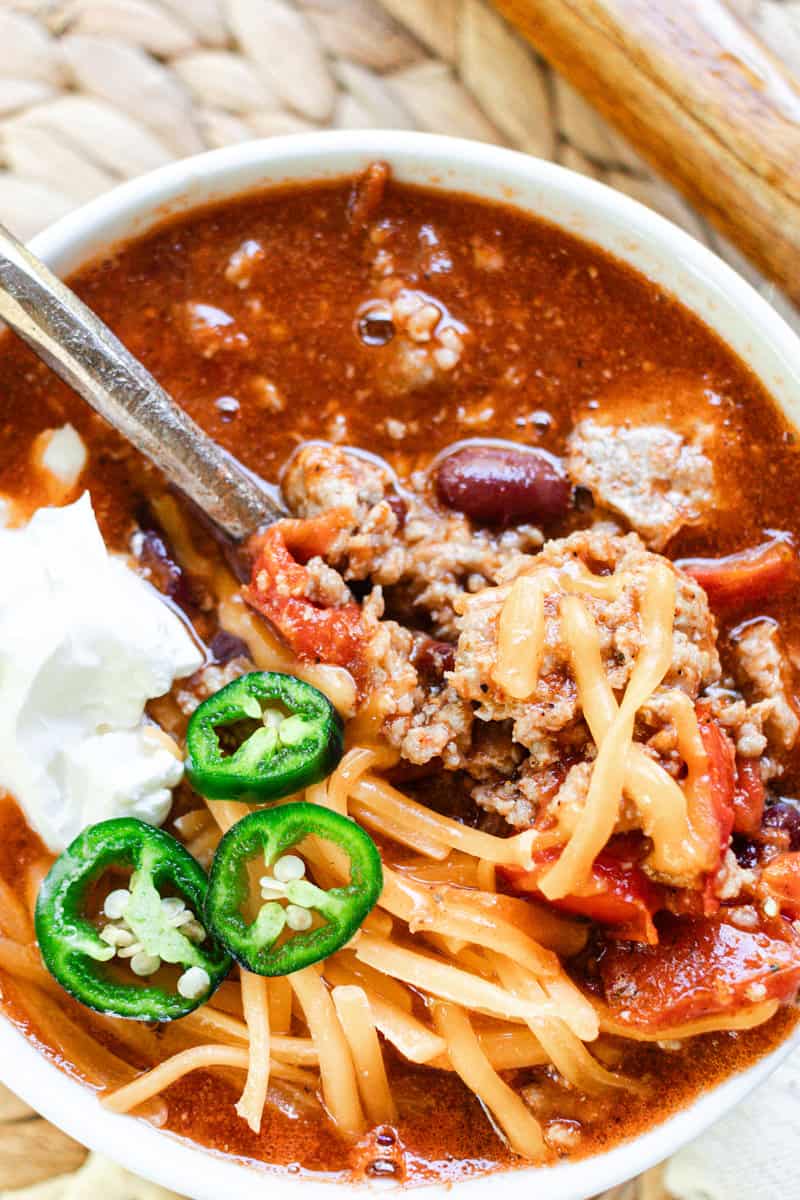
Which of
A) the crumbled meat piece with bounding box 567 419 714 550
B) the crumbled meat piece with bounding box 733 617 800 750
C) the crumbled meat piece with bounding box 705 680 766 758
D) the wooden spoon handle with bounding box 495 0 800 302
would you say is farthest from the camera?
the wooden spoon handle with bounding box 495 0 800 302

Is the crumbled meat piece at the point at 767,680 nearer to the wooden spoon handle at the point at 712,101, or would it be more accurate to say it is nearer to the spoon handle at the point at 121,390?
the wooden spoon handle at the point at 712,101

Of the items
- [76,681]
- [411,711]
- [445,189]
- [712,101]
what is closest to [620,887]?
[411,711]

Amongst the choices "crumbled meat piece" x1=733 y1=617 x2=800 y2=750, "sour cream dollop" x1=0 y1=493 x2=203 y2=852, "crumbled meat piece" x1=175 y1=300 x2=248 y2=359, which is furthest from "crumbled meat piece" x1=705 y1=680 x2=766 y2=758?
"crumbled meat piece" x1=175 y1=300 x2=248 y2=359

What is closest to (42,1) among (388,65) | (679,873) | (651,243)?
(388,65)

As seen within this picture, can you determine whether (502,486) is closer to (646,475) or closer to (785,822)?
(646,475)

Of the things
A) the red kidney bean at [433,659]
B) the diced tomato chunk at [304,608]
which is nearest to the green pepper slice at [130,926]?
the diced tomato chunk at [304,608]

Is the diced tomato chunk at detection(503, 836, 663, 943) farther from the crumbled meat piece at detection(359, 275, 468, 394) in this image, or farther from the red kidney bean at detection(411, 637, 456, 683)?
the crumbled meat piece at detection(359, 275, 468, 394)
